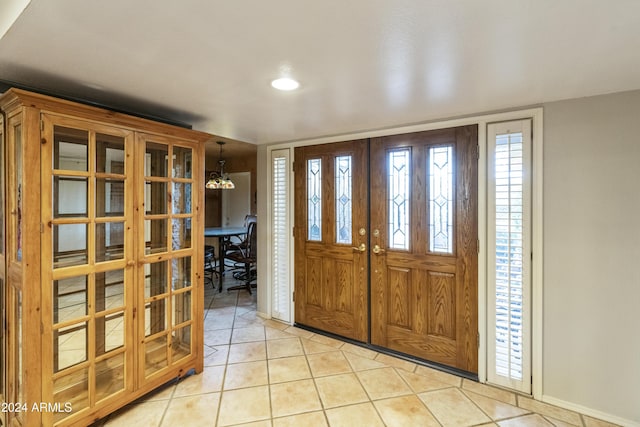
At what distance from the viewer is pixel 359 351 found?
9.73ft

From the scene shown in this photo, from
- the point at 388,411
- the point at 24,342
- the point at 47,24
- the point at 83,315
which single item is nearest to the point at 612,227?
the point at 388,411

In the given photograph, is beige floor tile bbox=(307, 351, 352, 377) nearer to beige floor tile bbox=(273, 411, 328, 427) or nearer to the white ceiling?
beige floor tile bbox=(273, 411, 328, 427)

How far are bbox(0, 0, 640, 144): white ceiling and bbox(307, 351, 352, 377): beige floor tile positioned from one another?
2.13 metres

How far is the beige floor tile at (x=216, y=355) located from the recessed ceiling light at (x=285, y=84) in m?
2.32

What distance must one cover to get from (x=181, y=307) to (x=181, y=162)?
3.67ft

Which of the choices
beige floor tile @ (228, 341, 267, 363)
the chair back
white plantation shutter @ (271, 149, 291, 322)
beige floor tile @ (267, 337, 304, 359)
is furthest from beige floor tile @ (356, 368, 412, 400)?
the chair back

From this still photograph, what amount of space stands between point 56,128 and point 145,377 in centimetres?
167

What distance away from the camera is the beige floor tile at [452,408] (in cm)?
200

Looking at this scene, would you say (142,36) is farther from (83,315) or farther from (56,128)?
(83,315)

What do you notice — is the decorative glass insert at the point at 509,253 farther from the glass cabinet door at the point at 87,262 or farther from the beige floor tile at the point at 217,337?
the glass cabinet door at the point at 87,262

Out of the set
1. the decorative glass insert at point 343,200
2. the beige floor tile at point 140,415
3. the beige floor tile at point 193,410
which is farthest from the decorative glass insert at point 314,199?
the beige floor tile at point 140,415

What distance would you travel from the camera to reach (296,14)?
1.16 meters

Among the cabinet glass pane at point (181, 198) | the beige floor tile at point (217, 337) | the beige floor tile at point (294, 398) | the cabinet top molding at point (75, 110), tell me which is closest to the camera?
the cabinet top molding at point (75, 110)

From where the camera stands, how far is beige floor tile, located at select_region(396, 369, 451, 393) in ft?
7.74
